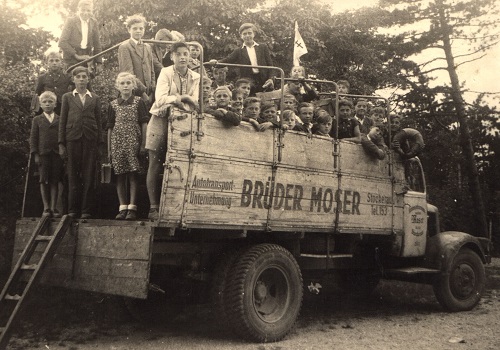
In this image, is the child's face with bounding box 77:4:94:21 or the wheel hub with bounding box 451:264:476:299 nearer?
the child's face with bounding box 77:4:94:21

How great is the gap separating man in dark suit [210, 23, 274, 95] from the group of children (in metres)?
1.17

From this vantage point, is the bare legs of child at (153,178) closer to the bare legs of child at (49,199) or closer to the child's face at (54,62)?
the bare legs of child at (49,199)

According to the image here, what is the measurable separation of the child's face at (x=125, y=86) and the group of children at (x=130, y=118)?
0.03 ft

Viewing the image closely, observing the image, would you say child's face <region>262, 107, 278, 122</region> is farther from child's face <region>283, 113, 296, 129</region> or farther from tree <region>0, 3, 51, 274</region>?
tree <region>0, 3, 51, 274</region>

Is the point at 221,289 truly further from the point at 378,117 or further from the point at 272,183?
the point at 378,117

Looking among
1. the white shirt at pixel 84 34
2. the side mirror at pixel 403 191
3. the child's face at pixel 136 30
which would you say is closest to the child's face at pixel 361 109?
the side mirror at pixel 403 191

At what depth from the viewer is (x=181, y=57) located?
5.85 metres

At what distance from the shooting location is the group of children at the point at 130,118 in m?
5.64

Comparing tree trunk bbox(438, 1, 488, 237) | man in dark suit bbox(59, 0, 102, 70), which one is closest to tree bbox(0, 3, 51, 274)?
man in dark suit bbox(59, 0, 102, 70)

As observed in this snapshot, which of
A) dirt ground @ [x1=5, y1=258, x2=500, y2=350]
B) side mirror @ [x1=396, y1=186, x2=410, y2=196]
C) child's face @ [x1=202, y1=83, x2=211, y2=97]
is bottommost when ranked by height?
dirt ground @ [x1=5, y1=258, x2=500, y2=350]

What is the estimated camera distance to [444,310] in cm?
834

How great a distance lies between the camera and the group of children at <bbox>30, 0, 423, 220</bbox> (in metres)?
5.64

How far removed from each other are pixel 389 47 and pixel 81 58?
13804mm

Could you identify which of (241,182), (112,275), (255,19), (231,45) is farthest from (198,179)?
(255,19)
